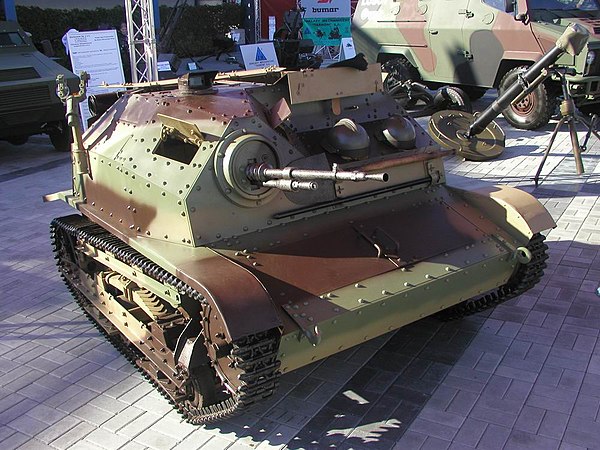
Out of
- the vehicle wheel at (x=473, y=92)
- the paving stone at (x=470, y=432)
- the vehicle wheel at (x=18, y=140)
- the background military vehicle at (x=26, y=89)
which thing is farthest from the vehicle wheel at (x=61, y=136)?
the paving stone at (x=470, y=432)

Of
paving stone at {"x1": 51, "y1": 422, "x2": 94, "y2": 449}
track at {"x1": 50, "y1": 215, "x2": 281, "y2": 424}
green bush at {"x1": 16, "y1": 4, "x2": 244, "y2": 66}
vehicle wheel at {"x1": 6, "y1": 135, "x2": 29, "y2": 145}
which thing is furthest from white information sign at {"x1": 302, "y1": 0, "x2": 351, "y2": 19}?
paving stone at {"x1": 51, "y1": 422, "x2": 94, "y2": 449}

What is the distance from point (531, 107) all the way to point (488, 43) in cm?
134

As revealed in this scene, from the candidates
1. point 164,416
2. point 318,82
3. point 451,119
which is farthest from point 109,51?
point 164,416

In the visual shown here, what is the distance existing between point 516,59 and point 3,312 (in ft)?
30.0

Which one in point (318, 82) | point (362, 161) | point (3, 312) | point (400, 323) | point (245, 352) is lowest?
point (3, 312)

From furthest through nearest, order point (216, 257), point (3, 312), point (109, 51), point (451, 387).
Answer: point (109, 51) < point (3, 312) < point (451, 387) < point (216, 257)

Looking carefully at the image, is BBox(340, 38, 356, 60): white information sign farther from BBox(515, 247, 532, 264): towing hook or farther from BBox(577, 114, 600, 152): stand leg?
BBox(515, 247, 532, 264): towing hook

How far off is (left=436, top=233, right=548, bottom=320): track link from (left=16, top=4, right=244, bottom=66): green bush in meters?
17.1

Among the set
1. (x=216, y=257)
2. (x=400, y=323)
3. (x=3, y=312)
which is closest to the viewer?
(x=216, y=257)

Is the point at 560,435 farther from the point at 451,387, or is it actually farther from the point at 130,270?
the point at 130,270

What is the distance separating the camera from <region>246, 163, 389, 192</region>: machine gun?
130 inches

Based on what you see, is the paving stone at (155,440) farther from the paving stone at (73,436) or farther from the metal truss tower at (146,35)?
the metal truss tower at (146,35)

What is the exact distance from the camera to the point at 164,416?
4.32 meters

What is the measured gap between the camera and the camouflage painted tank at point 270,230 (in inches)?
145
